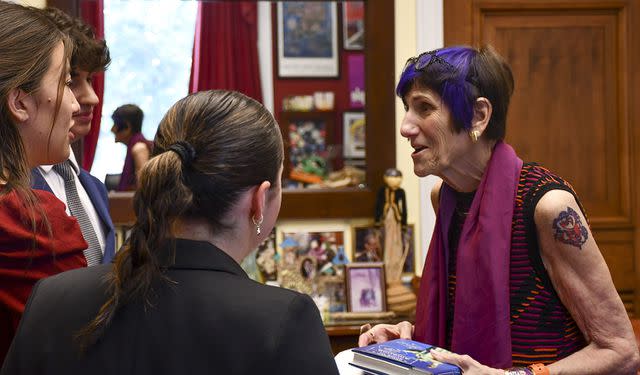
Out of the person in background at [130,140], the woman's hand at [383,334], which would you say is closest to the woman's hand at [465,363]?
the woman's hand at [383,334]

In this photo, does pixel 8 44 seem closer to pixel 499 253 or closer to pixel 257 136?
pixel 257 136

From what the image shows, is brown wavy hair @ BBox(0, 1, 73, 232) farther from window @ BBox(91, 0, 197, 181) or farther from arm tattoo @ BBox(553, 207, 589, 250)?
window @ BBox(91, 0, 197, 181)

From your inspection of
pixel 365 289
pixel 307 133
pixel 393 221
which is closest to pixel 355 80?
pixel 307 133

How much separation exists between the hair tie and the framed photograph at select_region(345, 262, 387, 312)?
8.15 feet

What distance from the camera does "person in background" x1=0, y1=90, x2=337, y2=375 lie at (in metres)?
1.11

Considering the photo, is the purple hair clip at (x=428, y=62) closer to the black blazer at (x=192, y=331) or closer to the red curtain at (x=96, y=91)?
the black blazer at (x=192, y=331)

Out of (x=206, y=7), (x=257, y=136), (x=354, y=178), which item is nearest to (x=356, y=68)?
(x=206, y=7)

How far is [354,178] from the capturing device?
4.10 metres

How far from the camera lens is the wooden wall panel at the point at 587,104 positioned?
12.5ft

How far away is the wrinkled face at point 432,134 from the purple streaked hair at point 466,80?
0.02 metres

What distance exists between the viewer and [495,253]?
190 centimetres

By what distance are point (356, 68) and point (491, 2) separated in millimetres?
3122

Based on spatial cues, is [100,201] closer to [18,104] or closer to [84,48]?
[84,48]

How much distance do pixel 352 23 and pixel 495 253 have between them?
5166 mm
